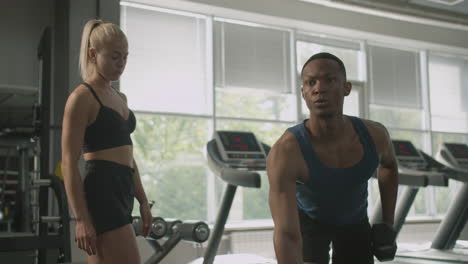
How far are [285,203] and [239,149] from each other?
2.39 meters

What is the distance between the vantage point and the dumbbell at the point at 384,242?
1.89 metres

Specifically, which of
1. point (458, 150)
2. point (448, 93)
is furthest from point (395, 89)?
point (458, 150)

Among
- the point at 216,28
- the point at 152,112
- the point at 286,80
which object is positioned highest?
the point at 216,28

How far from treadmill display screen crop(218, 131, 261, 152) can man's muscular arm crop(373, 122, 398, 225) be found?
2.15 meters

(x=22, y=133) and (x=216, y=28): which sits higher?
(x=216, y=28)

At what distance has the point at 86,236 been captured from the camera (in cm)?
158

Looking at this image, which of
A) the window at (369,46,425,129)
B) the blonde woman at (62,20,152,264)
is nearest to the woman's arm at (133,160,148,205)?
the blonde woman at (62,20,152,264)

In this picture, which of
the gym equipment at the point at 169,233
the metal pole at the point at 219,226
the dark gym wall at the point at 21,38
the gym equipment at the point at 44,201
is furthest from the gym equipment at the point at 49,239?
the dark gym wall at the point at 21,38

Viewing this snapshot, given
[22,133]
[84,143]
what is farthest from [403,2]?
[84,143]

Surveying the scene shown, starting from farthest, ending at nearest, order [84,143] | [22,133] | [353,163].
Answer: [22,133], [353,163], [84,143]

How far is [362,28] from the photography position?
7.54 m

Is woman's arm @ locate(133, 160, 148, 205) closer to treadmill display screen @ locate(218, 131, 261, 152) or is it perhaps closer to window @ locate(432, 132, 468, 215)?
treadmill display screen @ locate(218, 131, 261, 152)

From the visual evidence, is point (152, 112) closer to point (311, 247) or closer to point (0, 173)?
point (0, 173)

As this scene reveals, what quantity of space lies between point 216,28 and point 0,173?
3378 millimetres
